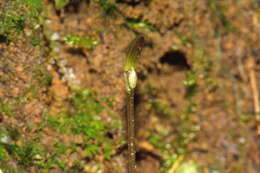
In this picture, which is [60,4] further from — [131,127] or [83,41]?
[131,127]

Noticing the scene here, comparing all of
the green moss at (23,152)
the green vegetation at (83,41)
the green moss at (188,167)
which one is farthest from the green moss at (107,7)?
the green moss at (188,167)

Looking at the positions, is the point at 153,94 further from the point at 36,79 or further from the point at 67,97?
the point at 36,79

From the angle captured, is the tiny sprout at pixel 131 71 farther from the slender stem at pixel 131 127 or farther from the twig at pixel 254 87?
the twig at pixel 254 87

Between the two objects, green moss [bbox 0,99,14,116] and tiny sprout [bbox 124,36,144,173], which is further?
green moss [bbox 0,99,14,116]

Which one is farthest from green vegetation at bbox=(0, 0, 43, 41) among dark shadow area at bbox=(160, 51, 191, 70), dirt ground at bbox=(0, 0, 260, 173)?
dark shadow area at bbox=(160, 51, 191, 70)

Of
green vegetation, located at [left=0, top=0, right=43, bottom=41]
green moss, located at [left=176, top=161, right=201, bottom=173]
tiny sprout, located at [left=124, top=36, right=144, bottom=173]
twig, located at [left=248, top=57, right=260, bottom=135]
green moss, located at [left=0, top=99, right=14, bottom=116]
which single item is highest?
green vegetation, located at [left=0, top=0, right=43, bottom=41]

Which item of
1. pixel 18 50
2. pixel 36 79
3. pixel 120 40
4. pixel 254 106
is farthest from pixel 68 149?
pixel 254 106

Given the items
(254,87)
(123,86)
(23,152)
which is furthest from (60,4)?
(254,87)

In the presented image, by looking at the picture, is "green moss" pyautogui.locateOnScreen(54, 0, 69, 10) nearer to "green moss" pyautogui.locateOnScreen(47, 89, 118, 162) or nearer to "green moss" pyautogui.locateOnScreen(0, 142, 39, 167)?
"green moss" pyautogui.locateOnScreen(47, 89, 118, 162)
